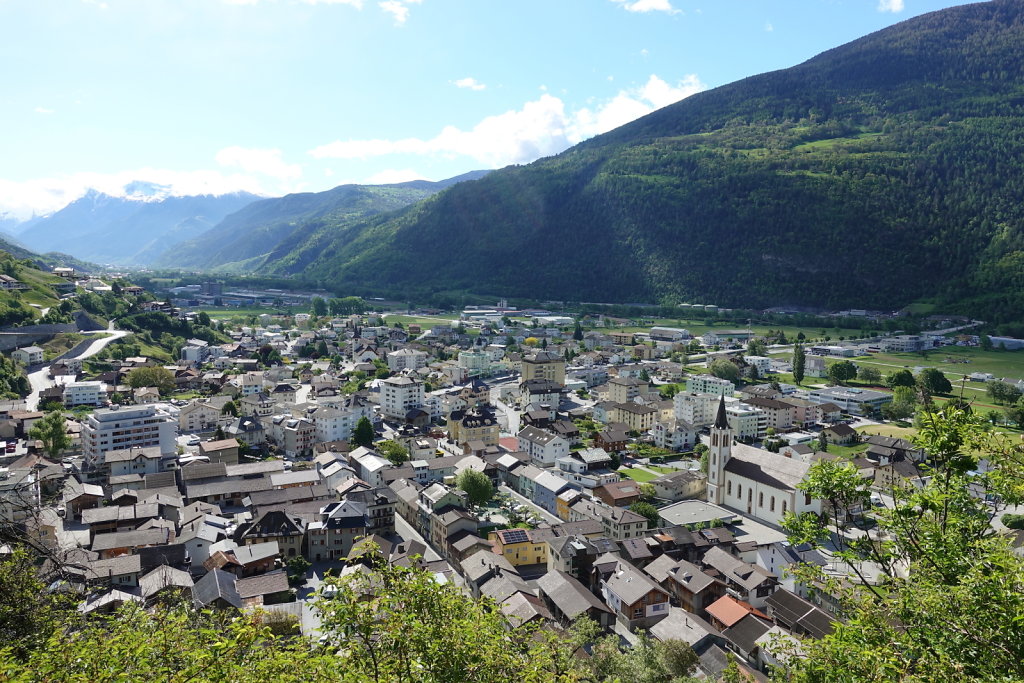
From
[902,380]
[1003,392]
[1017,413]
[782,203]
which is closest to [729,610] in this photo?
[1017,413]

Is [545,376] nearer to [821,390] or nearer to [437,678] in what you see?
[821,390]

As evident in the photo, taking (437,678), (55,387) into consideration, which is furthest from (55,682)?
(55,387)

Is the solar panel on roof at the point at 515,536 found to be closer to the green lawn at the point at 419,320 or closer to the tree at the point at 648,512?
the tree at the point at 648,512

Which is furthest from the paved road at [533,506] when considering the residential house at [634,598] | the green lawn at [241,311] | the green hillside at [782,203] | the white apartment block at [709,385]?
the green hillside at [782,203]

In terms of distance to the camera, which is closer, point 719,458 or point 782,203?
point 719,458

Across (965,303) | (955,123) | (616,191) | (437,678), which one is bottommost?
(965,303)

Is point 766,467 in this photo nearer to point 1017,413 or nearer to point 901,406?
point 901,406
